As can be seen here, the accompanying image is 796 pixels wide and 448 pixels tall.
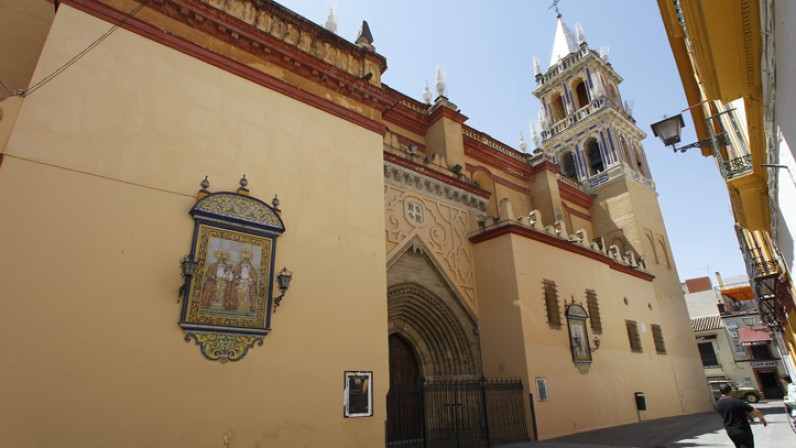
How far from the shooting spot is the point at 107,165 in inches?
224

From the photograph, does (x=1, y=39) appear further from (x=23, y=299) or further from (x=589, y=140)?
(x=589, y=140)

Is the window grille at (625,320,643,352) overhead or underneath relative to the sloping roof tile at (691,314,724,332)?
underneath

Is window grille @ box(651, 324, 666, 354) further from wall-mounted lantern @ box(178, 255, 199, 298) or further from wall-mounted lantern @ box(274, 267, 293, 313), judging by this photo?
wall-mounted lantern @ box(178, 255, 199, 298)

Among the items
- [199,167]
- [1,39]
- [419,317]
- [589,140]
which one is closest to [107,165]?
[199,167]

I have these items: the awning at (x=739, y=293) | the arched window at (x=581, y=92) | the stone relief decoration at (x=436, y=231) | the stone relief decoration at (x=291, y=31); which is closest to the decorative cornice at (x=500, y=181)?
the stone relief decoration at (x=436, y=231)

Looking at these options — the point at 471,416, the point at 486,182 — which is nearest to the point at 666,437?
the point at 471,416

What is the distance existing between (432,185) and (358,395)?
7157 millimetres

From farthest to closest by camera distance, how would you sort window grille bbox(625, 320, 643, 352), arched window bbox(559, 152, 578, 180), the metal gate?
arched window bbox(559, 152, 578, 180)
window grille bbox(625, 320, 643, 352)
the metal gate

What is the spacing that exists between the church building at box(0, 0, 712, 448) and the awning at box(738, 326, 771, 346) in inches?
1159

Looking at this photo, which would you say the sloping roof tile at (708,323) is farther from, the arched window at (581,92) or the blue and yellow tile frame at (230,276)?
the blue and yellow tile frame at (230,276)

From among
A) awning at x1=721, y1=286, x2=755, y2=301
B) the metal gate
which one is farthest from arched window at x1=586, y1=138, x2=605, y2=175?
awning at x1=721, y1=286, x2=755, y2=301

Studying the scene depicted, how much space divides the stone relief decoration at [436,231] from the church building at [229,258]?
0.08 m

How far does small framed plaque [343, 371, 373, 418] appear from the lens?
6734mm

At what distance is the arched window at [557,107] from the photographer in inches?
1025
